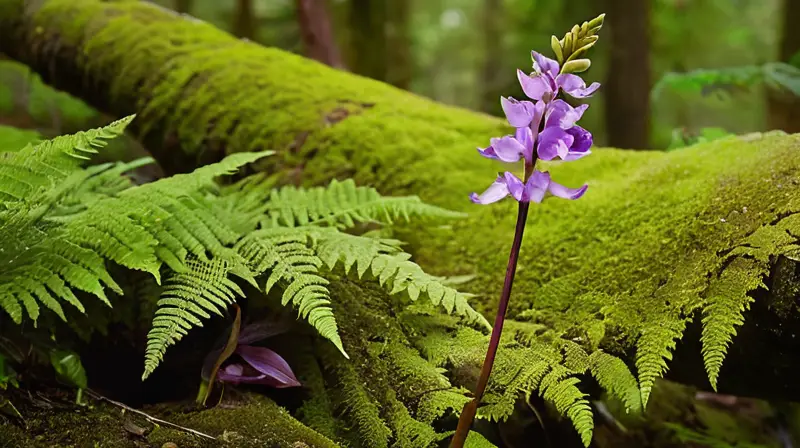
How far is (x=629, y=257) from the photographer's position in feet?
6.12

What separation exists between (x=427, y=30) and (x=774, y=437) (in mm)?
14692

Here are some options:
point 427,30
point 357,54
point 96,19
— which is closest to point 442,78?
point 427,30

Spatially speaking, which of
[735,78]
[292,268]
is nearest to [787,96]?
[735,78]

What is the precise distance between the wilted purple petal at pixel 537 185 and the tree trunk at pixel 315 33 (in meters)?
5.20

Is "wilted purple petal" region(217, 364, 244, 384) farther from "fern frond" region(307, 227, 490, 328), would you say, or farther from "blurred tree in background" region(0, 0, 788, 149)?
"blurred tree in background" region(0, 0, 788, 149)

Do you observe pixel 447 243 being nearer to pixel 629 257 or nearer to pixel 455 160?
pixel 455 160

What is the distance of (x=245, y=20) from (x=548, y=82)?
7667 mm

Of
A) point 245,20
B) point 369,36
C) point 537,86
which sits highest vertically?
point 369,36

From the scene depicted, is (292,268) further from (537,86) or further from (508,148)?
(537,86)

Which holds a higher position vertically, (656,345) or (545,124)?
(545,124)

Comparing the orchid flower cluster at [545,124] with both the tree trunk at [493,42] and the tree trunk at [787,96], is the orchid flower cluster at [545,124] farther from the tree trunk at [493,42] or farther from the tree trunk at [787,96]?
the tree trunk at [493,42]

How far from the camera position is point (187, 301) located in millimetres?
1470

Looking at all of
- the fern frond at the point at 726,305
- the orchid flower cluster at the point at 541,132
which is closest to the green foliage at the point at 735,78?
the fern frond at the point at 726,305

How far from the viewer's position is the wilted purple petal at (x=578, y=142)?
49.4 inches
